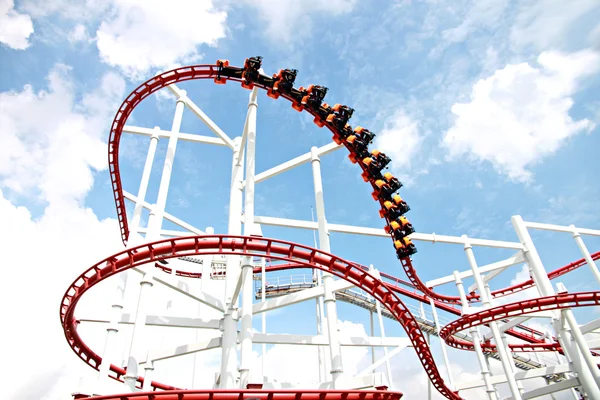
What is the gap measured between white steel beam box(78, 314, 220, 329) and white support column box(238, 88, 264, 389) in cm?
100

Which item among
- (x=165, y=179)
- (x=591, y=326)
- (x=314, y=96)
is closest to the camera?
(x=165, y=179)

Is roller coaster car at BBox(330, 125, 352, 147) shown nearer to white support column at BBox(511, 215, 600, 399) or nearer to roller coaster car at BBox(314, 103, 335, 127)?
roller coaster car at BBox(314, 103, 335, 127)

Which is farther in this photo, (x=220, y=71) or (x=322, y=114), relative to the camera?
(x=322, y=114)

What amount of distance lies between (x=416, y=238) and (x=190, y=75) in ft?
25.7

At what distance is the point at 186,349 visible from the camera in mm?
7777

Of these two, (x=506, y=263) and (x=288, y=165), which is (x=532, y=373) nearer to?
(x=506, y=263)

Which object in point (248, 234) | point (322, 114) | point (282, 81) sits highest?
point (282, 81)

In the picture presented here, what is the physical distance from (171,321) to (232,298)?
1215 millimetres

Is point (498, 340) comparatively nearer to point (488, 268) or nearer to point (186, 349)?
point (488, 268)

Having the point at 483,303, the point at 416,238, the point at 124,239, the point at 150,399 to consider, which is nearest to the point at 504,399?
the point at 483,303

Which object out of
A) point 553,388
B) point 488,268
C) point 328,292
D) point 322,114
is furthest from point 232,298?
point 488,268

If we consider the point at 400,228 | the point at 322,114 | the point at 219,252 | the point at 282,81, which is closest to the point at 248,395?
the point at 219,252

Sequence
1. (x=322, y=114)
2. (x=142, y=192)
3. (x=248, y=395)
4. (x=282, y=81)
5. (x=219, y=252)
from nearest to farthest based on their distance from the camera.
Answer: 1. (x=248, y=395)
2. (x=219, y=252)
3. (x=142, y=192)
4. (x=282, y=81)
5. (x=322, y=114)

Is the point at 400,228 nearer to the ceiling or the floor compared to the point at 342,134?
nearer to the floor
